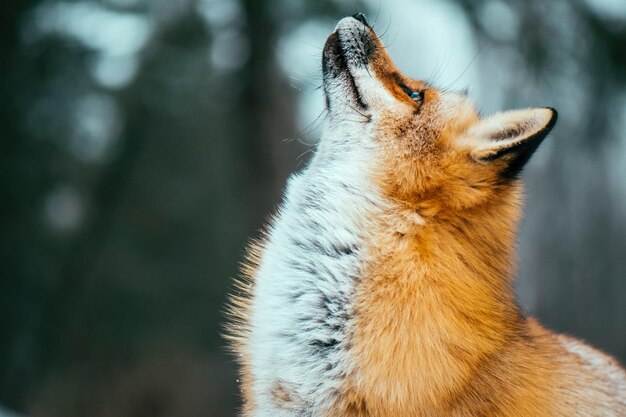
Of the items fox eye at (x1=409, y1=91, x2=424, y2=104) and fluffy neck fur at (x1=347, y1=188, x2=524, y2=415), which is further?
fox eye at (x1=409, y1=91, x2=424, y2=104)

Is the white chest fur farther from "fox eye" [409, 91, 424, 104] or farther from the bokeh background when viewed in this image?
the bokeh background

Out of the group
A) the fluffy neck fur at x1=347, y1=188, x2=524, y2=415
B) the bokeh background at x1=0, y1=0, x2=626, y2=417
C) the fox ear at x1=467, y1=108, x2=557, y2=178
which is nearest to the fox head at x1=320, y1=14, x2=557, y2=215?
the fox ear at x1=467, y1=108, x2=557, y2=178

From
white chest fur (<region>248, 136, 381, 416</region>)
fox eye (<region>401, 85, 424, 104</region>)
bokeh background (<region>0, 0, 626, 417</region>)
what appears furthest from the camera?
bokeh background (<region>0, 0, 626, 417</region>)

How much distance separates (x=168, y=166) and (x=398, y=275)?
12422 millimetres

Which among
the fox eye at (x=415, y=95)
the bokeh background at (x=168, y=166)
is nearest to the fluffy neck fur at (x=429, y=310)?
the fox eye at (x=415, y=95)

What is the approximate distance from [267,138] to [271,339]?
713cm

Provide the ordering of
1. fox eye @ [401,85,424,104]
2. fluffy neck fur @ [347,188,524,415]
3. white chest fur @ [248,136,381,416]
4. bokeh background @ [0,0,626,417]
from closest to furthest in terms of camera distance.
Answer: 1. fluffy neck fur @ [347,188,524,415]
2. white chest fur @ [248,136,381,416]
3. fox eye @ [401,85,424,104]
4. bokeh background @ [0,0,626,417]

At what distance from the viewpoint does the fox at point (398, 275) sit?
8.83 feet

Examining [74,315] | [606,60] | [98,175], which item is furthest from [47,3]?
[606,60]

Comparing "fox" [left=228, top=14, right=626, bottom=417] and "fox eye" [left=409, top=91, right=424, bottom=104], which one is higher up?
"fox eye" [left=409, top=91, right=424, bottom=104]

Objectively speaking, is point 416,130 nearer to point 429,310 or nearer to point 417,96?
point 417,96

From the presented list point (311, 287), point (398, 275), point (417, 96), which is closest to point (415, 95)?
point (417, 96)

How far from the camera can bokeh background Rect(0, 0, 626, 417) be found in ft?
28.2

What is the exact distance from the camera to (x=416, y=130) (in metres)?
3.16
